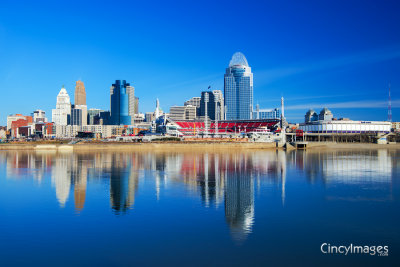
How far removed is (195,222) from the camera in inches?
750

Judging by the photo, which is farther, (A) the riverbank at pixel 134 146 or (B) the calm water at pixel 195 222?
(A) the riverbank at pixel 134 146

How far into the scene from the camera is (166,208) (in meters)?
22.5

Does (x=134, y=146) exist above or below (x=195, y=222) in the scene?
above

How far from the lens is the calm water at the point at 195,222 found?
1409 centimetres

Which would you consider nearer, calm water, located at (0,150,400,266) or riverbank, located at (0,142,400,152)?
calm water, located at (0,150,400,266)

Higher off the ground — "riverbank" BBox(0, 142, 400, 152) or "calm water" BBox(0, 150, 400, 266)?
"riverbank" BBox(0, 142, 400, 152)

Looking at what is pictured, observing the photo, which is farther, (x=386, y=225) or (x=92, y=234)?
(x=386, y=225)

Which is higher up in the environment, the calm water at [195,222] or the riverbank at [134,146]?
the riverbank at [134,146]

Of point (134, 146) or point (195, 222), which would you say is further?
point (134, 146)

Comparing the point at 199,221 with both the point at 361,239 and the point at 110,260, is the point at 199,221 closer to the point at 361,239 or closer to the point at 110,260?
the point at 110,260

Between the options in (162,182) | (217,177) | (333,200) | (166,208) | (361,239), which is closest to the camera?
(361,239)

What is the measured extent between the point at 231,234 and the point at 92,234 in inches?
262

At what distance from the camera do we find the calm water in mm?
14094

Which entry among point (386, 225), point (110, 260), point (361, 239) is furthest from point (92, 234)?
point (386, 225)
